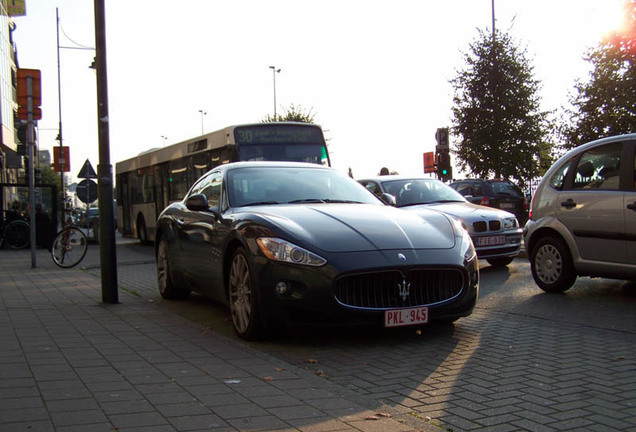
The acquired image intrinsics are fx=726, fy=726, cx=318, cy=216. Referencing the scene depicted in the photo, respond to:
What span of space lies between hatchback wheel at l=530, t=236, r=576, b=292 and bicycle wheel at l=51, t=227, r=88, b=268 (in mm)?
8974

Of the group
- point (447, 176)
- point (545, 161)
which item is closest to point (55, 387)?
point (447, 176)

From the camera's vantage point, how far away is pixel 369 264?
18.1 feet

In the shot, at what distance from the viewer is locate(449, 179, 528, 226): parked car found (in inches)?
746

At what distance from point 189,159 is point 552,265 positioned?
1128 cm

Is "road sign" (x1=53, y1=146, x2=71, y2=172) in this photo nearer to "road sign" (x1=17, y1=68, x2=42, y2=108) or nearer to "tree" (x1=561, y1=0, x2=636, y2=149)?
"road sign" (x1=17, y1=68, x2=42, y2=108)

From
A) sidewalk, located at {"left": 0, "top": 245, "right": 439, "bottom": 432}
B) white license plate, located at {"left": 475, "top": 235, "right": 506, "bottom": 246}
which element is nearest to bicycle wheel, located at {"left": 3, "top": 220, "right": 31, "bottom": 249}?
sidewalk, located at {"left": 0, "top": 245, "right": 439, "bottom": 432}

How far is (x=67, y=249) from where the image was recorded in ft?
46.3

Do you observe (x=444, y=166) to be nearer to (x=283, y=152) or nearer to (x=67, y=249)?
(x=283, y=152)

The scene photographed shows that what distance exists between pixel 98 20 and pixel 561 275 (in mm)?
6263

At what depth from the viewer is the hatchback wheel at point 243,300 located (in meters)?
5.82

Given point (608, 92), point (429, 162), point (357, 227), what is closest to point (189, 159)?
point (429, 162)

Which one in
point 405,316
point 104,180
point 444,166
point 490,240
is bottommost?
point 405,316

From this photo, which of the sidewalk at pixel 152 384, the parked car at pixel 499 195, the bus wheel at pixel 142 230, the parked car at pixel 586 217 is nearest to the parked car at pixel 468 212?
the parked car at pixel 586 217

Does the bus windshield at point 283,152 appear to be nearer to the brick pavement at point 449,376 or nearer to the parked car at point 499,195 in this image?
the parked car at point 499,195
